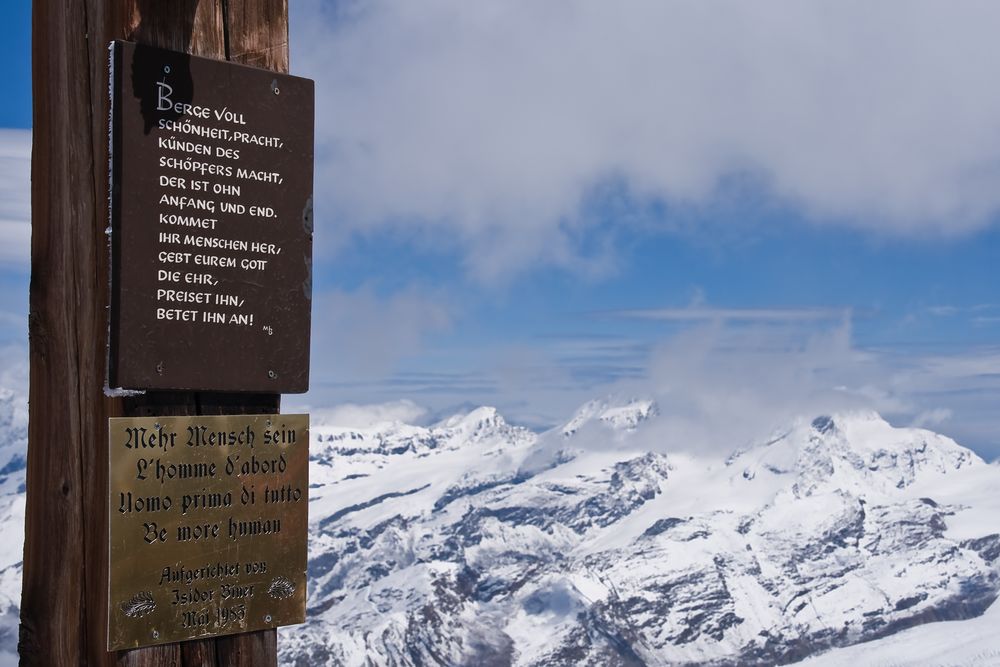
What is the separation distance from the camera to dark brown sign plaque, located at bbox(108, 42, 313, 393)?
3.90m

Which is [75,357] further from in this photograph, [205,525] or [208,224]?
[205,525]

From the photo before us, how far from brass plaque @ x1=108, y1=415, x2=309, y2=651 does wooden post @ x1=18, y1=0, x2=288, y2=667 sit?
0.26 feet

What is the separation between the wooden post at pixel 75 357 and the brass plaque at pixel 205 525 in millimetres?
79

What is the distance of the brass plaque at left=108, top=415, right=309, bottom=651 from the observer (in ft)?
12.6

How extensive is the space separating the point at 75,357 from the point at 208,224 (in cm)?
72

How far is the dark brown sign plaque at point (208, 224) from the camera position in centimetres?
390

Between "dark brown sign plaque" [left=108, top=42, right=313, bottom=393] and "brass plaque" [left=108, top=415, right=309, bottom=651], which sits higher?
"dark brown sign plaque" [left=108, top=42, right=313, bottom=393]

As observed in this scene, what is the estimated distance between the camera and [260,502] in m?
4.18

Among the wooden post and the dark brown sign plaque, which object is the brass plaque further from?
the dark brown sign plaque

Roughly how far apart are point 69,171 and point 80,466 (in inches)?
45.5

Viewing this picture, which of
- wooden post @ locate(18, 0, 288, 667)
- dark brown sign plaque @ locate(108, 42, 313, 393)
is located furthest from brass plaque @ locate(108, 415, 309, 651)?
dark brown sign plaque @ locate(108, 42, 313, 393)

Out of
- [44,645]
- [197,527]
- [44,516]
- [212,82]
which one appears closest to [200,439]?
[197,527]

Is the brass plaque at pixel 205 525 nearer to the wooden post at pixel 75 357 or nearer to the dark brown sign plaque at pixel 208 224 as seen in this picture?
the wooden post at pixel 75 357

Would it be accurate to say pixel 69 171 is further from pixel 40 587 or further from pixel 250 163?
pixel 40 587
